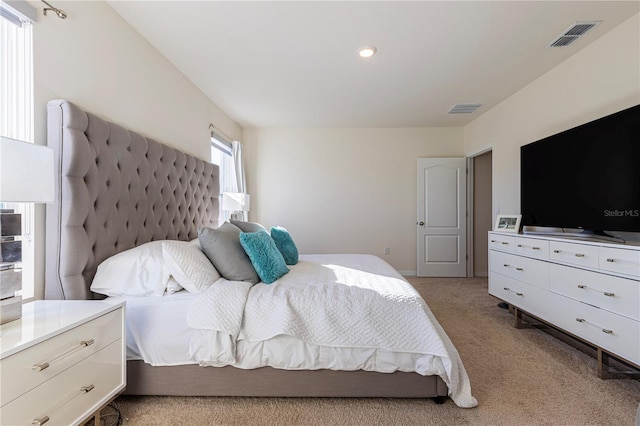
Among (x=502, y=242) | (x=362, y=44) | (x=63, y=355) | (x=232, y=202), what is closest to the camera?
(x=63, y=355)

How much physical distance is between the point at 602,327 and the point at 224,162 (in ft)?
13.3

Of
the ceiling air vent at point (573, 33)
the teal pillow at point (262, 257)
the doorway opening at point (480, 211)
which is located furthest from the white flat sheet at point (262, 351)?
the doorway opening at point (480, 211)

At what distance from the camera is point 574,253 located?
2.00m

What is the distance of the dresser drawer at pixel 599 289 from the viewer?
5.30 ft

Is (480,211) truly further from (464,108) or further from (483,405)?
(483,405)

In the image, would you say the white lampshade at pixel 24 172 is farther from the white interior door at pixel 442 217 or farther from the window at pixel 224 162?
the white interior door at pixel 442 217

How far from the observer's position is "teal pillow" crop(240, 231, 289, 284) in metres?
1.87

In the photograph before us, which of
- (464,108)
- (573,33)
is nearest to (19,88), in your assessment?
(573,33)

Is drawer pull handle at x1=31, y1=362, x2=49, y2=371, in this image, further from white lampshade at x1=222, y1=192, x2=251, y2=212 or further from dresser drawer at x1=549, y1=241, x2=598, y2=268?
dresser drawer at x1=549, y1=241, x2=598, y2=268

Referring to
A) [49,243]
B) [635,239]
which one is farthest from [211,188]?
[635,239]

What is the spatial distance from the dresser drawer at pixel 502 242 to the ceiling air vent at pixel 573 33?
5.40 feet

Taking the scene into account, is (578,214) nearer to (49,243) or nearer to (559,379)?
(559,379)

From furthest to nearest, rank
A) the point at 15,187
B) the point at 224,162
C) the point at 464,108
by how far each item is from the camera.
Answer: the point at 224,162
the point at 464,108
the point at 15,187

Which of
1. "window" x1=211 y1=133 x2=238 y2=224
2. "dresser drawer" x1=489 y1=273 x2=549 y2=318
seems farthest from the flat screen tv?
"window" x1=211 y1=133 x2=238 y2=224
